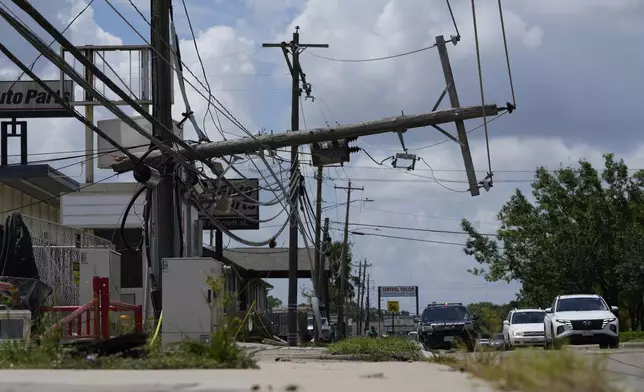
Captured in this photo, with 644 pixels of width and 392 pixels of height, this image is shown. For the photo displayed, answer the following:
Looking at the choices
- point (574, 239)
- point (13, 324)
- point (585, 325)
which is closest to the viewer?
point (13, 324)

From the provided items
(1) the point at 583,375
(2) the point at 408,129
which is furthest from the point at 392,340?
(1) the point at 583,375

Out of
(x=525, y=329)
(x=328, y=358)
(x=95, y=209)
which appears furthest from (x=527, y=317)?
(x=95, y=209)

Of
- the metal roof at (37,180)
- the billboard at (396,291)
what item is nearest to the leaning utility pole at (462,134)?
the metal roof at (37,180)

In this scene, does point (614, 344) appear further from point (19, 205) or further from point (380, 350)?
point (19, 205)

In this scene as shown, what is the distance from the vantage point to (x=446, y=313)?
3553cm

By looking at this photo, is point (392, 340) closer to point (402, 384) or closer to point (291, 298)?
point (402, 384)

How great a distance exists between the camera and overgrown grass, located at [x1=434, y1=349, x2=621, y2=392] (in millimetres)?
7855

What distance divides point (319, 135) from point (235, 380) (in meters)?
14.4

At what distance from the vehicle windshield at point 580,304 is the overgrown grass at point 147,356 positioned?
1869 centimetres

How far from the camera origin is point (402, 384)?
962 cm

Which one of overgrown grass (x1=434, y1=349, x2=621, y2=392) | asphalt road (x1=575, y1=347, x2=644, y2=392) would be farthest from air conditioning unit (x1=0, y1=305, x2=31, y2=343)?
asphalt road (x1=575, y1=347, x2=644, y2=392)

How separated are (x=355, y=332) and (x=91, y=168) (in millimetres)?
54318

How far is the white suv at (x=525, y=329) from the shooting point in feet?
104

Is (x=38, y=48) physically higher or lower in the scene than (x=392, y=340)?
higher
